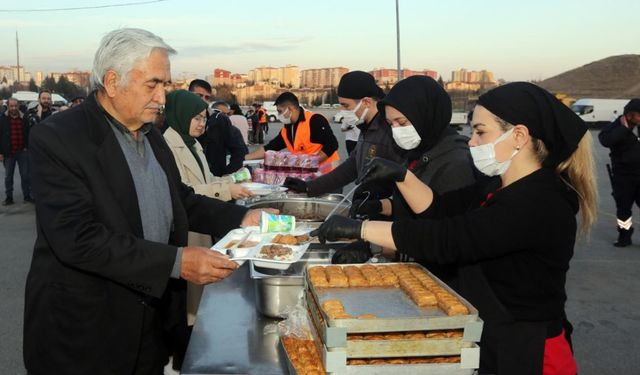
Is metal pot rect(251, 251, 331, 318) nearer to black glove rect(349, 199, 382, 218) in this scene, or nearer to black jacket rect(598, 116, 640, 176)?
black glove rect(349, 199, 382, 218)

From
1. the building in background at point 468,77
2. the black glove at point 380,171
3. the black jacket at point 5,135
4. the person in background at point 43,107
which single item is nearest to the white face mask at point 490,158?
the black glove at point 380,171

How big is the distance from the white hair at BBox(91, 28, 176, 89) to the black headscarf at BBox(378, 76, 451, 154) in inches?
44.5

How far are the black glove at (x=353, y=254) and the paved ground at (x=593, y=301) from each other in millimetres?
1695

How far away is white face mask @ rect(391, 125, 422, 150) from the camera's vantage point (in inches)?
96.7

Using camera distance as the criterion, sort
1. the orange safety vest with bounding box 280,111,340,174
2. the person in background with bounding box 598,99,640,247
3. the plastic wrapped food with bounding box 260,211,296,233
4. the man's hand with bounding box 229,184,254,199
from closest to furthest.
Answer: the plastic wrapped food with bounding box 260,211,296,233 → the man's hand with bounding box 229,184,254,199 → the orange safety vest with bounding box 280,111,340,174 → the person in background with bounding box 598,99,640,247

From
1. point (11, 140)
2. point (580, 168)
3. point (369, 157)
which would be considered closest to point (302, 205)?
point (369, 157)

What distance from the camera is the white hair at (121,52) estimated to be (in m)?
1.79

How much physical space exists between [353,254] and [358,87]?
226 cm

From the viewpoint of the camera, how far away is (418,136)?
2.46 m

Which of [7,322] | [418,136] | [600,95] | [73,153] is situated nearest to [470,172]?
[418,136]

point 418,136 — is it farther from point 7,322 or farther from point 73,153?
point 7,322

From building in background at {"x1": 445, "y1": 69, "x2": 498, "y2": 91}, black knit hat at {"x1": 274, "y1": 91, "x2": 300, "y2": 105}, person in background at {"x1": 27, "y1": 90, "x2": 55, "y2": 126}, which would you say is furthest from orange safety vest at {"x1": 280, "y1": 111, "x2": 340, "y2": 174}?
building in background at {"x1": 445, "y1": 69, "x2": 498, "y2": 91}

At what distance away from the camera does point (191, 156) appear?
3.73 metres

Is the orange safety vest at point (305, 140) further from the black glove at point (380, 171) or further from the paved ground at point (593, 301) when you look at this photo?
the black glove at point (380, 171)
